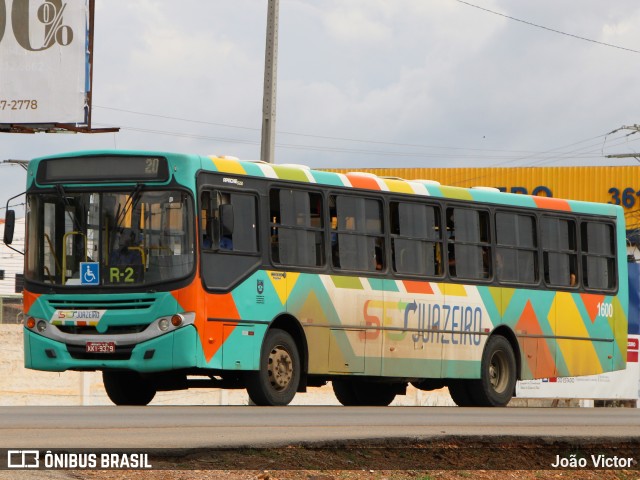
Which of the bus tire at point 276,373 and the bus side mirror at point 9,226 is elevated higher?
the bus side mirror at point 9,226

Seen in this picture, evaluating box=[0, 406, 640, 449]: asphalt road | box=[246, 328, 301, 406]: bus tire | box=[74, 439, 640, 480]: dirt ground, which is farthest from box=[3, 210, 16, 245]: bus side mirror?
box=[74, 439, 640, 480]: dirt ground

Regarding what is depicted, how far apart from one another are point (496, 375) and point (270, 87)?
764cm

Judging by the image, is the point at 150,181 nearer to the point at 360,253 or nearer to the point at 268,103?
the point at 360,253

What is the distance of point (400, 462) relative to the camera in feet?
40.1

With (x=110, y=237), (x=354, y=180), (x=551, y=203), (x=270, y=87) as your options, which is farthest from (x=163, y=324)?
(x=270, y=87)

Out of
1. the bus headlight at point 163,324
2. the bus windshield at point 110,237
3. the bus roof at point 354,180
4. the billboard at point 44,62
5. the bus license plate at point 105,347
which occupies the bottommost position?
the bus license plate at point 105,347

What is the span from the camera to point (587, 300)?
2491 cm

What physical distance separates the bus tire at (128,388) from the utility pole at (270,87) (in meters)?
8.10

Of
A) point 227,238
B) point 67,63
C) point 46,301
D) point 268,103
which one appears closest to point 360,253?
point 227,238

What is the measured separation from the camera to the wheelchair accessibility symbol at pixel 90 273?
18750mm

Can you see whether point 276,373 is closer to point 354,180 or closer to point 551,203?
point 354,180

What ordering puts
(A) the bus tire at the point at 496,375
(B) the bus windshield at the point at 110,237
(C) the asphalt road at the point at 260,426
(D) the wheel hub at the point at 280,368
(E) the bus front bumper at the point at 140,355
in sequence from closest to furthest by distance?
1. (C) the asphalt road at the point at 260,426
2. (E) the bus front bumper at the point at 140,355
3. (B) the bus windshield at the point at 110,237
4. (D) the wheel hub at the point at 280,368
5. (A) the bus tire at the point at 496,375

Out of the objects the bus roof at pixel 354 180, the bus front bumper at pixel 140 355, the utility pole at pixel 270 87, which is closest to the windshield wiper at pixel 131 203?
the bus roof at pixel 354 180

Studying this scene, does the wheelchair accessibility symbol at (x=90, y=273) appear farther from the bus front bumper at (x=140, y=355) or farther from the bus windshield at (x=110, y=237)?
the bus front bumper at (x=140, y=355)
